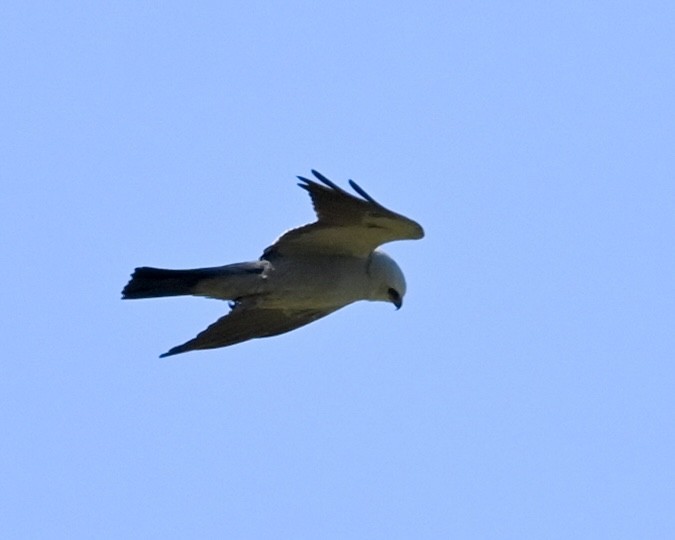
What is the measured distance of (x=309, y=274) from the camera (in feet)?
59.4

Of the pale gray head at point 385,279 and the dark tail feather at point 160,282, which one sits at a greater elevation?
the pale gray head at point 385,279

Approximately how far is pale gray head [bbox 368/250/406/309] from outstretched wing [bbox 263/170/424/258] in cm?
12

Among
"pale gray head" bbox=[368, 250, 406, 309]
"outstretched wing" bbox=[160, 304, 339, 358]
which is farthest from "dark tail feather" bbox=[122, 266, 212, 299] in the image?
"pale gray head" bbox=[368, 250, 406, 309]

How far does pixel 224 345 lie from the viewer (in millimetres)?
18703

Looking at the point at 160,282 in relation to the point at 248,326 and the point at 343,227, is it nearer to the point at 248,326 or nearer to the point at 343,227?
the point at 248,326

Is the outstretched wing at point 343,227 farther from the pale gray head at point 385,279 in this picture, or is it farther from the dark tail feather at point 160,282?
the dark tail feather at point 160,282

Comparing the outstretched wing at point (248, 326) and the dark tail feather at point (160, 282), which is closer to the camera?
the dark tail feather at point (160, 282)

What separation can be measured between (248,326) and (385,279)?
1.19 metres

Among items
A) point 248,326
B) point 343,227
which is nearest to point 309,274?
point 343,227

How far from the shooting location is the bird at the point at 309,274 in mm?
17766

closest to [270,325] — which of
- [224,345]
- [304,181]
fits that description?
[224,345]

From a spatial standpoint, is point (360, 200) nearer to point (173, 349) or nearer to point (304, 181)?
point (304, 181)

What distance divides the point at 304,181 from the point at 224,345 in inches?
74.5

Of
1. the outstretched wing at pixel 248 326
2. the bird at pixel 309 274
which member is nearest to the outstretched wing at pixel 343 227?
the bird at pixel 309 274
